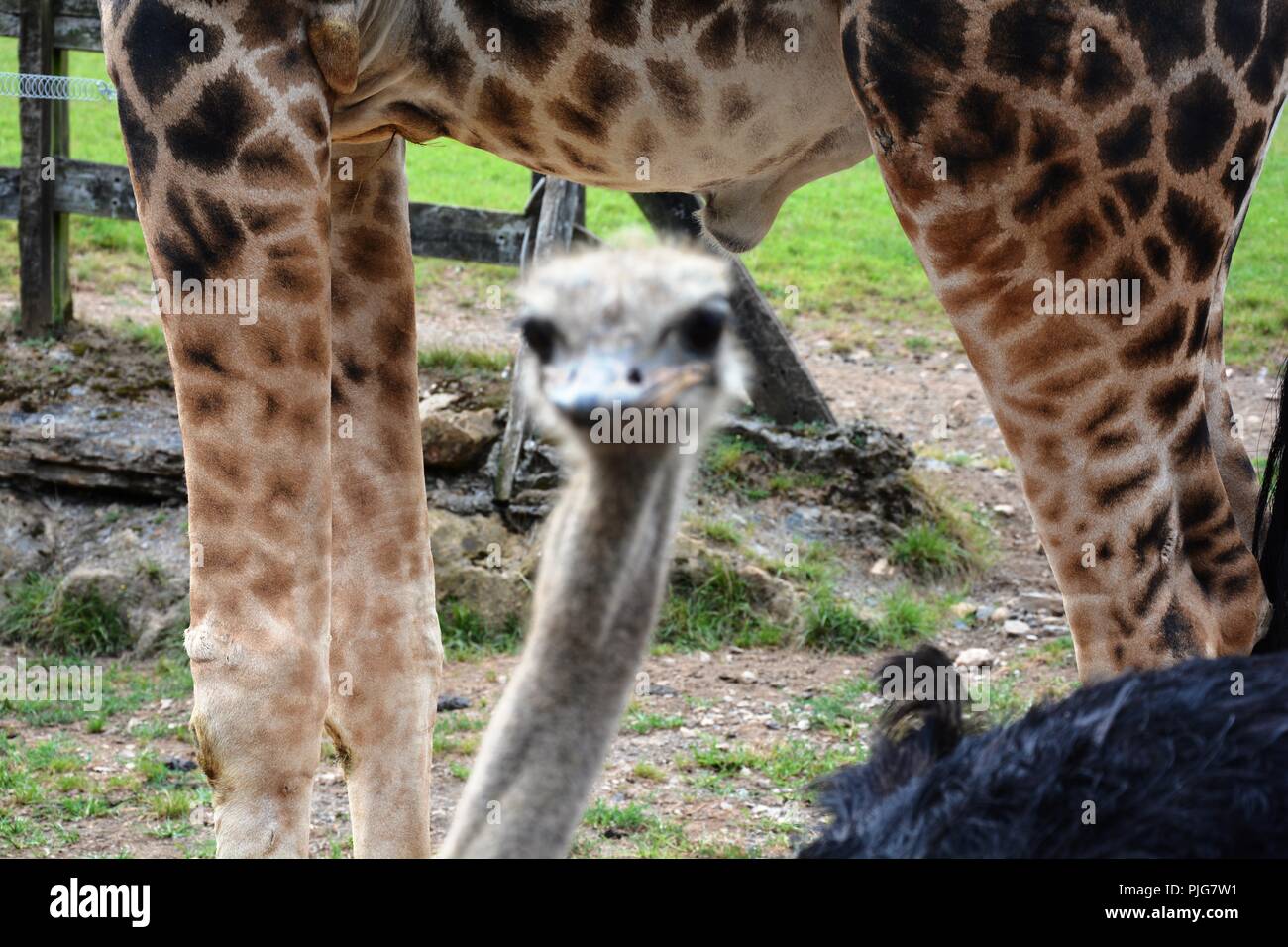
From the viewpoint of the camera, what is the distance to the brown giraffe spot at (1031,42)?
2916 mm

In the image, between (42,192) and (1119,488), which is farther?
(42,192)

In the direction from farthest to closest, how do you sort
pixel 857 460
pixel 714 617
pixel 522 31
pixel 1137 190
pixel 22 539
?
pixel 857 460, pixel 22 539, pixel 714 617, pixel 522 31, pixel 1137 190

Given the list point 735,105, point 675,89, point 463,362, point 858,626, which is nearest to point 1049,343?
point 735,105

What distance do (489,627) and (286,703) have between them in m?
3.10

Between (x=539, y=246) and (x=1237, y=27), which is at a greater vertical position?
(x=539, y=246)

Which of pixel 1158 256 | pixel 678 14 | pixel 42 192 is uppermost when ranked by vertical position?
pixel 42 192

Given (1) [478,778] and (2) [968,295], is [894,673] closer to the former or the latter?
(2) [968,295]

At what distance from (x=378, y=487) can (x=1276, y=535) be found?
215cm

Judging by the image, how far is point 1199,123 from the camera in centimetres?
304

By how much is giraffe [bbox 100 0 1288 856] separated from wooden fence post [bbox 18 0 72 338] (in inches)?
213

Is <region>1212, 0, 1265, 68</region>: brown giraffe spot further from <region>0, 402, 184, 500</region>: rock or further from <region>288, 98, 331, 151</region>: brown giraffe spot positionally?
<region>0, 402, 184, 500</region>: rock

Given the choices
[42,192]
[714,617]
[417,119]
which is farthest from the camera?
[42,192]

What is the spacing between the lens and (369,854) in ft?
12.1

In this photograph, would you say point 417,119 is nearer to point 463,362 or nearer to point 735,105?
point 735,105
